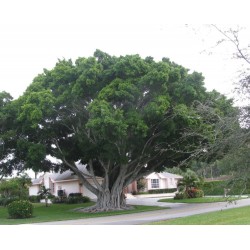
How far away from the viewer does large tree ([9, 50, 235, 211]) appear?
22391mm

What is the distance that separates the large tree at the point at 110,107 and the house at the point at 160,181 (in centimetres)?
3122

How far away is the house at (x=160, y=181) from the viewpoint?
59447 millimetres

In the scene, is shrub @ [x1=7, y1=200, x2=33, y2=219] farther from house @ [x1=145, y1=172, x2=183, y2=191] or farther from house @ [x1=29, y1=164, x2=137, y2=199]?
house @ [x1=145, y1=172, x2=183, y2=191]

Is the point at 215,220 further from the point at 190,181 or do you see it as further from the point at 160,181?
the point at 160,181

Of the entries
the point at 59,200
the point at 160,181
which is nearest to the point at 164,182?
the point at 160,181

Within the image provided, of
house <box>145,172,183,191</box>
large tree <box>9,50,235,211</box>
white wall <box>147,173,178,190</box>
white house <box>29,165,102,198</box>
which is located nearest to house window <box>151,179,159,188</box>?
house <box>145,172,183,191</box>

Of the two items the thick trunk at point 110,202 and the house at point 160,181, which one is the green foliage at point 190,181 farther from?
the house at point 160,181

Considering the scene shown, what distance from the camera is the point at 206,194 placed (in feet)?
144

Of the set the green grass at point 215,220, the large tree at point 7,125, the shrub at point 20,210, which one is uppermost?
the large tree at point 7,125

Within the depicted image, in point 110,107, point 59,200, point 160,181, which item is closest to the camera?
point 110,107

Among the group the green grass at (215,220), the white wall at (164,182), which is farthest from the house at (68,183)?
the green grass at (215,220)

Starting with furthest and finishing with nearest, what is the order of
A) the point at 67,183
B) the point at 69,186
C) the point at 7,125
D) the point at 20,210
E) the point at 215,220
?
the point at 67,183
the point at 69,186
the point at 7,125
the point at 20,210
the point at 215,220

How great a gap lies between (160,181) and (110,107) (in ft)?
134

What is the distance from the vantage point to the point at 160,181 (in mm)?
61125
